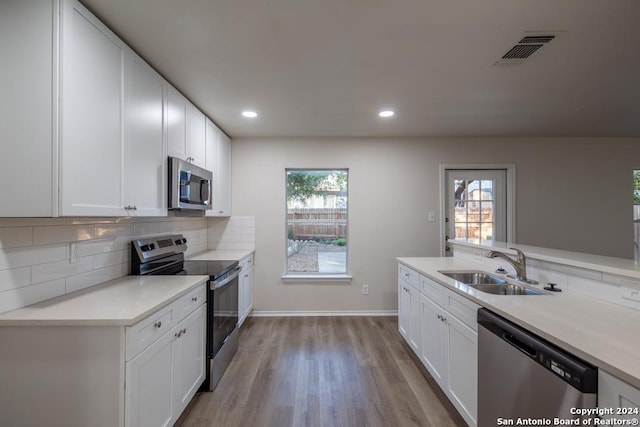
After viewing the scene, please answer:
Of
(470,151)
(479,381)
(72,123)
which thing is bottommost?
(479,381)

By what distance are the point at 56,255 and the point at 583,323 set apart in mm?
2618

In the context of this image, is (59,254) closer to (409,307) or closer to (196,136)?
(196,136)

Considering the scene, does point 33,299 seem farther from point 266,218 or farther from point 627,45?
point 627,45

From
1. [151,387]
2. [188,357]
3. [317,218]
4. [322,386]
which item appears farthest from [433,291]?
[317,218]

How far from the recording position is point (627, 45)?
173cm

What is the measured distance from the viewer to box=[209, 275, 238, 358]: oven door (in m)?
2.13

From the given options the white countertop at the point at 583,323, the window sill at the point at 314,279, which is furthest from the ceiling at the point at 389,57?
the window sill at the point at 314,279

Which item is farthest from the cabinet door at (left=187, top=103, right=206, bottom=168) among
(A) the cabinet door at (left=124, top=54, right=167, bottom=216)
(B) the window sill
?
(B) the window sill

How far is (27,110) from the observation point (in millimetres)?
1184

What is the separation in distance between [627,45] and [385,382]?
282cm

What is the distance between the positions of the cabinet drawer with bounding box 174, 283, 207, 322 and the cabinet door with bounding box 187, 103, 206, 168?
1172mm

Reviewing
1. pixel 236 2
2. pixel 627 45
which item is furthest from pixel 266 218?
pixel 627 45

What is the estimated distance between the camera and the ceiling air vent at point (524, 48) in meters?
1.64

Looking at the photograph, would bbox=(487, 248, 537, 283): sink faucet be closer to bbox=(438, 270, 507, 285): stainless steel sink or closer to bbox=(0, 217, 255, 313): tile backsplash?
bbox=(438, 270, 507, 285): stainless steel sink
